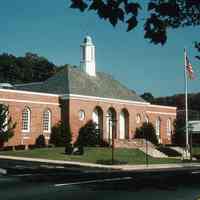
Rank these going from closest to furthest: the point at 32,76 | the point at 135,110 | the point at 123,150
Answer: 1. the point at 123,150
2. the point at 135,110
3. the point at 32,76

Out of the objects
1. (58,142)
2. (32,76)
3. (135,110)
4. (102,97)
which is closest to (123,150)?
(58,142)

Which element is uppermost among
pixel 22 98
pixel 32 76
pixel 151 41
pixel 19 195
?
pixel 32 76

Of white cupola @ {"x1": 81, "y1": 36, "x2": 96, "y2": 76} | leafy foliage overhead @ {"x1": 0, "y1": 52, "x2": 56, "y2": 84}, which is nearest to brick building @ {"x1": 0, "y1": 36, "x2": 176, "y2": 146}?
white cupola @ {"x1": 81, "y1": 36, "x2": 96, "y2": 76}

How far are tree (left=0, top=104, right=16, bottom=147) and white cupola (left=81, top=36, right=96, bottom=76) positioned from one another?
54.4ft

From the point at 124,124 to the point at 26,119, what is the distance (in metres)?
15.7

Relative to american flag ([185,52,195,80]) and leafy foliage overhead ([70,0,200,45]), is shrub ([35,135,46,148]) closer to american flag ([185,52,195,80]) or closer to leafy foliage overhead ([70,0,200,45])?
american flag ([185,52,195,80])

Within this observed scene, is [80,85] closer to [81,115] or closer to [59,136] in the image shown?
[81,115]

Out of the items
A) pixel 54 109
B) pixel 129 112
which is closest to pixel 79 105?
pixel 54 109

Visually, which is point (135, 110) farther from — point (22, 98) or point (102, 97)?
point (22, 98)

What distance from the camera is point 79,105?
59.3 metres

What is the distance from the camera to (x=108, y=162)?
39.9 meters

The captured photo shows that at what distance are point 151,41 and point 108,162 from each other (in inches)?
1379

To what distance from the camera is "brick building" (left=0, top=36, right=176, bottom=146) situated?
179 feet

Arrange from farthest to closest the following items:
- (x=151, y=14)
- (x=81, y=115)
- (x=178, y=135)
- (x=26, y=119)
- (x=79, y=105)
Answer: (x=178, y=135) < (x=81, y=115) < (x=79, y=105) < (x=26, y=119) < (x=151, y=14)
